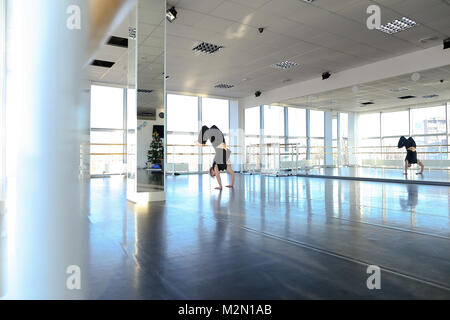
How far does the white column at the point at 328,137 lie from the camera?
1251 centimetres

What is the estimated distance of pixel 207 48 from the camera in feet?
22.1

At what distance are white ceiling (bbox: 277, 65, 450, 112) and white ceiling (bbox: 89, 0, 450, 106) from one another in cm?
125

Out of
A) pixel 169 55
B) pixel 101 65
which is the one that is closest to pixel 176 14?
pixel 169 55

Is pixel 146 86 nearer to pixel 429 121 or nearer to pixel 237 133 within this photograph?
pixel 237 133

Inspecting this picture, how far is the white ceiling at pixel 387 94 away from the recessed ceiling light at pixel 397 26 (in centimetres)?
213

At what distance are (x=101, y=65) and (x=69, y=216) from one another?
7874 millimetres

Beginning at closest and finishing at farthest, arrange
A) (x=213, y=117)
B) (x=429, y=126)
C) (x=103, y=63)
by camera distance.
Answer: (x=103, y=63), (x=213, y=117), (x=429, y=126)

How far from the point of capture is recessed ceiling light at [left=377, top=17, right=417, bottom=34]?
5418 millimetres

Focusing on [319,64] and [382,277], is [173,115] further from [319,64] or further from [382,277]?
[382,277]

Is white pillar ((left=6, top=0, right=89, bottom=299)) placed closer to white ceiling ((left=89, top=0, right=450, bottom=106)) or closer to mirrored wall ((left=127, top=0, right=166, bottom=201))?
white ceiling ((left=89, top=0, right=450, bottom=106))

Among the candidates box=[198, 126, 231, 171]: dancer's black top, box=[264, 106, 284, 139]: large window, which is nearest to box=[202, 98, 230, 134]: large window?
box=[264, 106, 284, 139]: large window

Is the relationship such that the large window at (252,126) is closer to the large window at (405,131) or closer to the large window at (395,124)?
the large window at (405,131)

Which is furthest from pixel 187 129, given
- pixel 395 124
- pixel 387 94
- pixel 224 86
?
pixel 395 124

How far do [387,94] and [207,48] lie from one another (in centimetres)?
732
